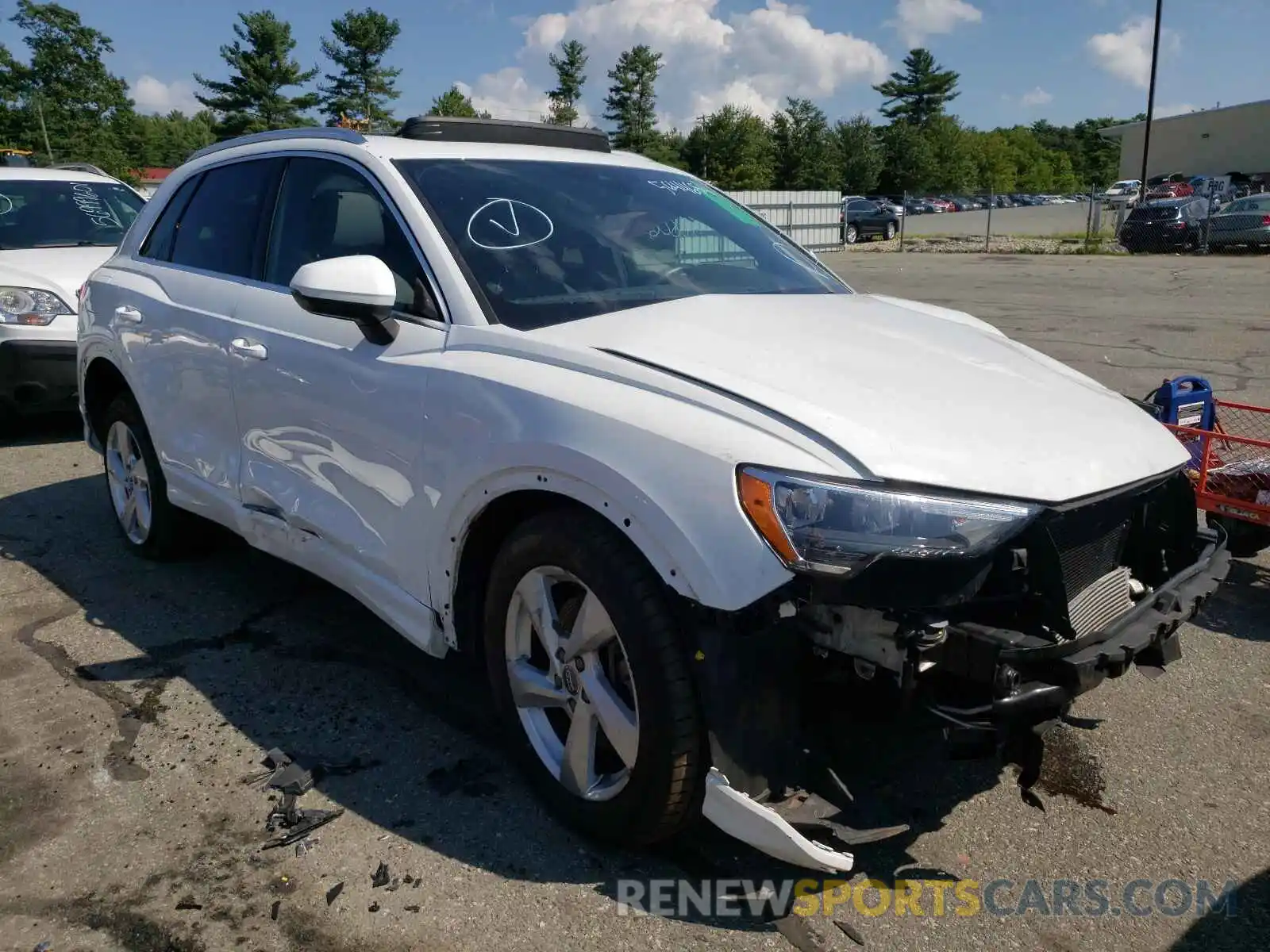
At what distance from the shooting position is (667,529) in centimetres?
225

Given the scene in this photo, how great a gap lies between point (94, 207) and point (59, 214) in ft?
1.06

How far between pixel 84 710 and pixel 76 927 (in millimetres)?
1250

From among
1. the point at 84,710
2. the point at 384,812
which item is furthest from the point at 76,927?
the point at 84,710

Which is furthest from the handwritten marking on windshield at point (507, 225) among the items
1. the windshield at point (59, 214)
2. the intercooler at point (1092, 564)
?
the windshield at point (59, 214)

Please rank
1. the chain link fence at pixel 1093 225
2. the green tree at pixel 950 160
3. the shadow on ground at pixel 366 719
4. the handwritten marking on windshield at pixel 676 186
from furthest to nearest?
the green tree at pixel 950 160 < the chain link fence at pixel 1093 225 < the handwritten marking on windshield at pixel 676 186 < the shadow on ground at pixel 366 719

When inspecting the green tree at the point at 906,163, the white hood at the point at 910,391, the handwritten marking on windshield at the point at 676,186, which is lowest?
the white hood at the point at 910,391

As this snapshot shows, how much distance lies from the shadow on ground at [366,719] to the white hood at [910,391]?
2.07ft

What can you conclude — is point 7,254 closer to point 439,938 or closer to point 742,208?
point 742,208

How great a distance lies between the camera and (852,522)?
214 centimetres

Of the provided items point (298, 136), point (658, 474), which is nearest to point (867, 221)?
point (298, 136)

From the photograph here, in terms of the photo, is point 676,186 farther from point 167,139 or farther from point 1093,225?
point 167,139

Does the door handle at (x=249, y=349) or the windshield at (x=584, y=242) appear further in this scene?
the door handle at (x=249, y=349)

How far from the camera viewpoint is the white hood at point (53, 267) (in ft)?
23.6

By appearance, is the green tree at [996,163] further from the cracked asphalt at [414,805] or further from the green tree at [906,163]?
the cracked asphalt at [414,805]
